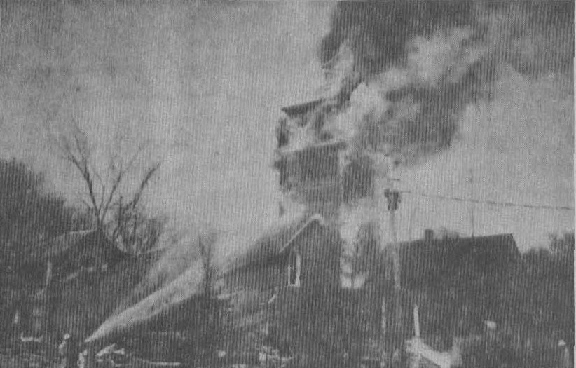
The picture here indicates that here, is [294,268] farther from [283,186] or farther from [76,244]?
[76,244]

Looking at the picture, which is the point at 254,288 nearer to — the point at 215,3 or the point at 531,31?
the point at 215,3

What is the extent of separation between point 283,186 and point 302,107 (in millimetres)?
583

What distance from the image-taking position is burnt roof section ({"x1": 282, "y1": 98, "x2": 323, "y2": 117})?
16.5ft

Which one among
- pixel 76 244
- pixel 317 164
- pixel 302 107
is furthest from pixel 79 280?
pixel 302 107

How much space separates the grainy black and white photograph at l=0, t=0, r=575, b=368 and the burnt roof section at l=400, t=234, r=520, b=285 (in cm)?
1

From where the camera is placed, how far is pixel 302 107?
16.5 ft

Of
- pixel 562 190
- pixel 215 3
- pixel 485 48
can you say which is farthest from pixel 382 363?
pixel 215 3

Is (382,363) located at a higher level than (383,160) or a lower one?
lower

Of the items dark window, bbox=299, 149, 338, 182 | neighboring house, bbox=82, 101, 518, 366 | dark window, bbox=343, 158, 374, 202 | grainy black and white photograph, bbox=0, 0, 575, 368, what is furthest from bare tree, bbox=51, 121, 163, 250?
dark window, bbox=343, 158, 374, 202

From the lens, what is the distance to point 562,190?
5223 millimetres

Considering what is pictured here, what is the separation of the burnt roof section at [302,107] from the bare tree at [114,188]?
0.99 meters

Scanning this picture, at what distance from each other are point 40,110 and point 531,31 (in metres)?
3.62

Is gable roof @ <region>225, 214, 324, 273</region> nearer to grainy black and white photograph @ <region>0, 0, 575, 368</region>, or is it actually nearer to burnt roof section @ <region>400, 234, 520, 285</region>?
grainy black and white photograph @ <region>0, 0, 575, 368</region>

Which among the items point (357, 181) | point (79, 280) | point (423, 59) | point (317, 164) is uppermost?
point (423, 59)
